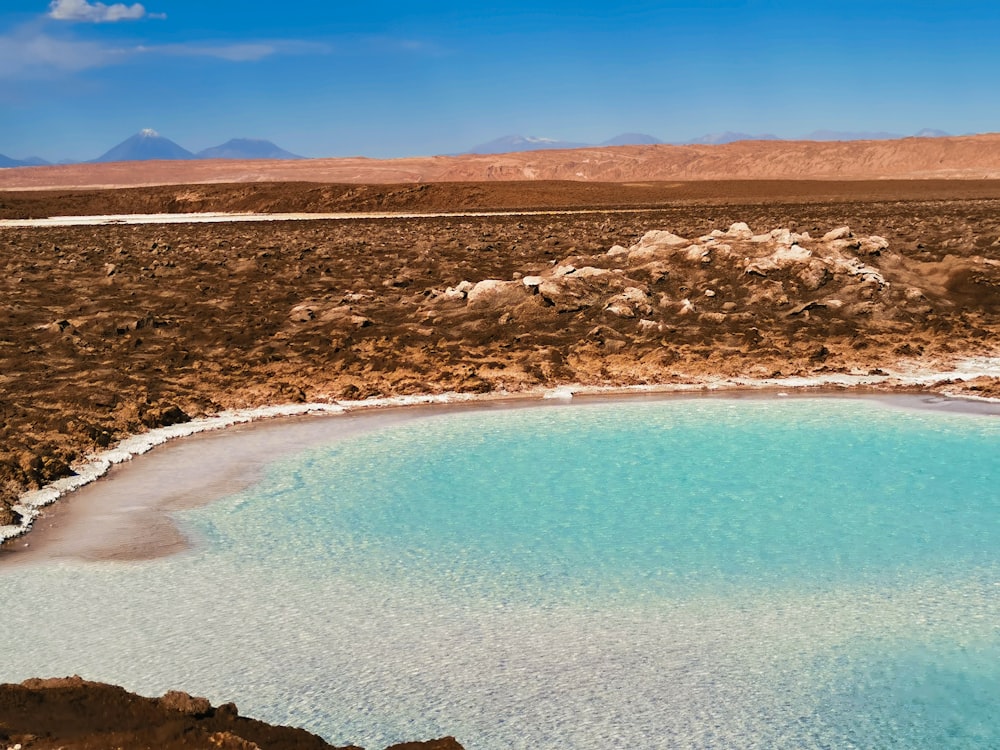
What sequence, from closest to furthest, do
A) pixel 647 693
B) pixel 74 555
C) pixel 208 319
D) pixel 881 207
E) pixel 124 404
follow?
pixel 647 693, pixel 74 555, pixel 124 404, pixel 208 319, pixel 881 207

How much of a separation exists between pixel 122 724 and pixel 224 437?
7142 millimetres

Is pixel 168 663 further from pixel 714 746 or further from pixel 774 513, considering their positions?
pixel 774 513

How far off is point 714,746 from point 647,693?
2.07 feet

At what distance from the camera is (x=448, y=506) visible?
32.1ft

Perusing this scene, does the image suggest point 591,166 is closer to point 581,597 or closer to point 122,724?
point 581,597

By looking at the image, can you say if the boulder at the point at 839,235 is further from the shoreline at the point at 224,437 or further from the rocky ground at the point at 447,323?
the shoreline at the point at 224,437

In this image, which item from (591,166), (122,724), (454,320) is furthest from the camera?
(591,166)

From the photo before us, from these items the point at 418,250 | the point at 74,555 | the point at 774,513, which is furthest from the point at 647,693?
the point at 418,250

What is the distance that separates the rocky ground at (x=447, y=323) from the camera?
536 inches

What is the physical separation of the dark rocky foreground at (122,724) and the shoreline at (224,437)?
3.08 m

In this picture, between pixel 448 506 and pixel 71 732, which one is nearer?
pixel 71 732

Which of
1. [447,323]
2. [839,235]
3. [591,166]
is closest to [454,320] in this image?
[447,323]

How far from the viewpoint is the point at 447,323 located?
1691cm

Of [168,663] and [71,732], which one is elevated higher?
[71,732]
